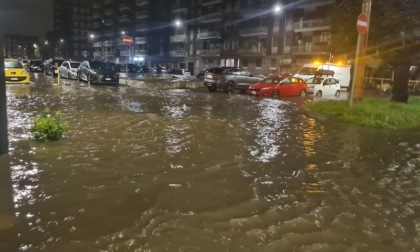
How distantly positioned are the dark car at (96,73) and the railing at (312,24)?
27.2m

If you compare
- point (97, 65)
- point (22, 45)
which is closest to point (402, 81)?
point (97, 65)

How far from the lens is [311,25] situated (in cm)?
4509

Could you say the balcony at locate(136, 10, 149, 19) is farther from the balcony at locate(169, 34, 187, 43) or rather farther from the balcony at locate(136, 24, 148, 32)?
the balcony at locate(169, 34, 187, 43)

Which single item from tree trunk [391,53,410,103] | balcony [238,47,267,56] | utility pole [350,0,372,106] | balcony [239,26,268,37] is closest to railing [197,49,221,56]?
balcony [238,47,267,56]

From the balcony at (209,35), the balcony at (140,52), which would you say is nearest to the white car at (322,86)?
the balcony at (209,35)

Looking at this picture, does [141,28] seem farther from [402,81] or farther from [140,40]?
[402,81]

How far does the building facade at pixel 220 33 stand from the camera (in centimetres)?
4658

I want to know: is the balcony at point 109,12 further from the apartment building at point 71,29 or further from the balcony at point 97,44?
the apartment building at point 71,29

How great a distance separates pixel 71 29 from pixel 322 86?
12200cm

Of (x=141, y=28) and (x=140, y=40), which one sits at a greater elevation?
(x=141, y=28)

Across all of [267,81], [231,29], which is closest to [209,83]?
[267,81]

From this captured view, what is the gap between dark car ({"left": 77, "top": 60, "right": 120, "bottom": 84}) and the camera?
26.1m

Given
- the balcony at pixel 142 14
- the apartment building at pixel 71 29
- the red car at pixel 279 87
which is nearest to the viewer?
the red car at pixel 279 87

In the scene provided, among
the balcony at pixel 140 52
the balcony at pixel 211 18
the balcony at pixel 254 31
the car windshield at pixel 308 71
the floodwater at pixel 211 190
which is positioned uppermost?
the balcony at pixel 211 18
